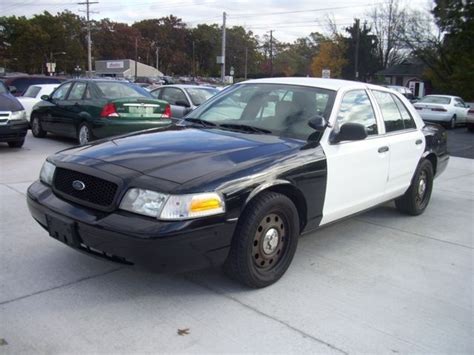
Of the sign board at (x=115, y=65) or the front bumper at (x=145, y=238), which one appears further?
the sign board at (x=115, y=65)

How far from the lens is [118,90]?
10.5 m

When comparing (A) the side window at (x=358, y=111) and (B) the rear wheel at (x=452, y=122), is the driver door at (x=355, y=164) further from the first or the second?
(B) the rear wheel at (x=452, y=122)

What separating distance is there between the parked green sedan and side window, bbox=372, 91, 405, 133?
559cm

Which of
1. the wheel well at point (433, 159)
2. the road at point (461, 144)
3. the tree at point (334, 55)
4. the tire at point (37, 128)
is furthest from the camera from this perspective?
the tree at point (334, 55)

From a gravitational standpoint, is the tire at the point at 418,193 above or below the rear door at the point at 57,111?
below

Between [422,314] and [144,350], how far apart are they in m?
1.97

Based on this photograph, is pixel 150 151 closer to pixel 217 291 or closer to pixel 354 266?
pixel 217 291

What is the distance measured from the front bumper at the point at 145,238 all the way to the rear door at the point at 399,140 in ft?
8.20

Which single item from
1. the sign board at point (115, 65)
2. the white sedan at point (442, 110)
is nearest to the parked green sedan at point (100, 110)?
the white sedan at point (442, 110)

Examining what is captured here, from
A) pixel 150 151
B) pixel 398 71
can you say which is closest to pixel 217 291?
pixel 150 151

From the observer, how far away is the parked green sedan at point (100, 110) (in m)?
9.75

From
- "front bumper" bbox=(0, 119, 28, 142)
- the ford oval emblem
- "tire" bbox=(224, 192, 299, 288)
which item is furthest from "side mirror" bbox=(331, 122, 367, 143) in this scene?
"front bumper" bbox=(0, 119, 28, 142)

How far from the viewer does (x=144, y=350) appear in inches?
115

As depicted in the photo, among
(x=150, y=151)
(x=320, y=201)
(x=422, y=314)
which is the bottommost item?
(x=422, y=314)
